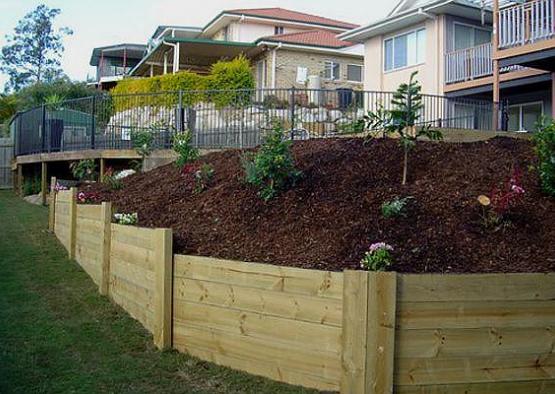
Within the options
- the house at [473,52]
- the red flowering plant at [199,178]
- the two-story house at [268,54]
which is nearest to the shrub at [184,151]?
the red flowering plant at [199,178]

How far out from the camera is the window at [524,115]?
18.8m

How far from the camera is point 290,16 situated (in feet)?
113

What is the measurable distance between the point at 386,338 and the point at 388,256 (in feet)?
3.49

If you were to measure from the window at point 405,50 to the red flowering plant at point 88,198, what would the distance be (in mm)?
13812

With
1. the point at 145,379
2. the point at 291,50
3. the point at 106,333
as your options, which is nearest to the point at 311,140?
the point at 106,333

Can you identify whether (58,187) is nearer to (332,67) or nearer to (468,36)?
(468,36)

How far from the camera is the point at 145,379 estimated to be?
4.89 meters

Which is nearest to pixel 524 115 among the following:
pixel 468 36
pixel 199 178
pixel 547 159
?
pixel 468 36

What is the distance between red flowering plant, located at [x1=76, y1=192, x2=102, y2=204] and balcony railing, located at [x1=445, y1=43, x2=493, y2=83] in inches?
506

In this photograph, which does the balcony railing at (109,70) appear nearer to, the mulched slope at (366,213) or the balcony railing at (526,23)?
the balcony railing at (526,23)

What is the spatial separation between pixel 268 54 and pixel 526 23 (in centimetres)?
1486

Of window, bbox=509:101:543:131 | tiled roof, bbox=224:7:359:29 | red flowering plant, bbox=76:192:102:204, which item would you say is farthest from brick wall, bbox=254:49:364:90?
red flowering plant, bbox=76:192:102:204

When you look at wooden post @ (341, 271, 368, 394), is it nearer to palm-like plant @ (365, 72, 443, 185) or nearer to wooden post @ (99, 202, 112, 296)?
palm-like plant @ (365, 72, 443, 185)

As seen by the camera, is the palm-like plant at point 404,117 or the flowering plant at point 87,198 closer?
the palm-like plant at point 404,117
